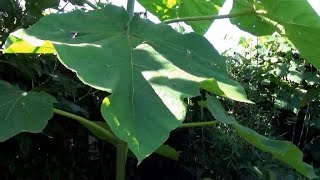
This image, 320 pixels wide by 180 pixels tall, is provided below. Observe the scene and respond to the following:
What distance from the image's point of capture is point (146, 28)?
1336mm

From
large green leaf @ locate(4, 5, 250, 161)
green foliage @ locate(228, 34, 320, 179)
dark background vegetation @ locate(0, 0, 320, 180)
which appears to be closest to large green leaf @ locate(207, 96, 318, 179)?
large green leaf @ locate(4, 5, 250, 161)

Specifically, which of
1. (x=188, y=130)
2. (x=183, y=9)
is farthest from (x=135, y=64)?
(x=188, y=130)

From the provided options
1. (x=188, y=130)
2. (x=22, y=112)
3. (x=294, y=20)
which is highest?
(x=294, y=20)

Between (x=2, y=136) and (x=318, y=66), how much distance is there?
0.97 metres

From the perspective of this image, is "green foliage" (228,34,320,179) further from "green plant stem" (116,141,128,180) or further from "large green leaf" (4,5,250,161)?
"large green leaf" (4,5,250,161)

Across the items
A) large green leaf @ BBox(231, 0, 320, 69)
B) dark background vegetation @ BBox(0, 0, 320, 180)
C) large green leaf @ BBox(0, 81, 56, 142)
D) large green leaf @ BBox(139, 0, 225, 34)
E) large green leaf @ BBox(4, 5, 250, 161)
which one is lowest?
dark background vegetation @ BBox(0, 0, 320, 180)

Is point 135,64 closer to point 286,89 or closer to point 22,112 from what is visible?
point 22,112

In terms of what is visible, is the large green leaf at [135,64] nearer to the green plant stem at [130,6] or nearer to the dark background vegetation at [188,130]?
the green plant stem at [130,6]

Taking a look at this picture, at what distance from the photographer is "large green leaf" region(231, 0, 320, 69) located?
163 cm

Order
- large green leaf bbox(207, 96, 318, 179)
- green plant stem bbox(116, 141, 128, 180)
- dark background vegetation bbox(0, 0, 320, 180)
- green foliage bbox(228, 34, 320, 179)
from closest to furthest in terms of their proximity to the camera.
→ large green leaf bbox(207, 96, 318, 179) → green plant stem bbox(116, 141, 128, 180) → dark background vegetation bbox(0, 0, 320, 180) → green foliage bbox(228, 34, 320, 179)

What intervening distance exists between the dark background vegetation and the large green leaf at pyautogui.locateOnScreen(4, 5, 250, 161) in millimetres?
566

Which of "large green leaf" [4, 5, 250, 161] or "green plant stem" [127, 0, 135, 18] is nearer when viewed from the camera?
"large green leaf" [4, 5, 250, 161]

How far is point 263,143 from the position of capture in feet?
4.40

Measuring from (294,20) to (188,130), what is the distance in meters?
0.95
